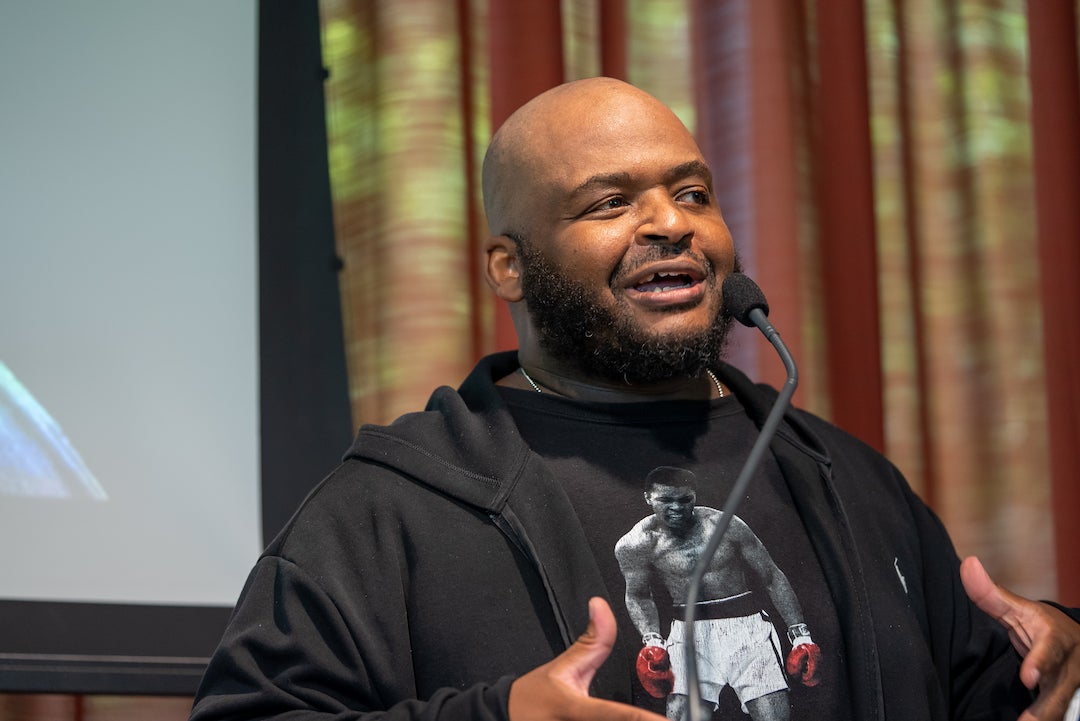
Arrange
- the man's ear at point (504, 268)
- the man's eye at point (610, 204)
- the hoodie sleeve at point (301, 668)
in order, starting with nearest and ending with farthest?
the hoodie sleeve at point (301, 668), the man's eye at point (610, 204), the man's ear at point (504, 268)

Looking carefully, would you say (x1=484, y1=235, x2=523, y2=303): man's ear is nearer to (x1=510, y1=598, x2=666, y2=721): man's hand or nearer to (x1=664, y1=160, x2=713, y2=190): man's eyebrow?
(x1=664, y1=160, x2=713, y2=190): man's eyebrow

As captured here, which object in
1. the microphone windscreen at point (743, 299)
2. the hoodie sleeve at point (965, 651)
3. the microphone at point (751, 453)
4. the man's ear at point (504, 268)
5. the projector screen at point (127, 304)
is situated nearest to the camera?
the microphone at point (751, 453)

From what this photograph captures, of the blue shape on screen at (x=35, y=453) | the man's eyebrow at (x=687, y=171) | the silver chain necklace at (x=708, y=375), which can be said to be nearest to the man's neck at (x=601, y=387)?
the silver chain necklace at (x=708, y=375)

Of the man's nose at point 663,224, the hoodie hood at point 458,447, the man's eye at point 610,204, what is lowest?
the hoodie hood at point 458,447

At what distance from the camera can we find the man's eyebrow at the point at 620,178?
4.69 ft

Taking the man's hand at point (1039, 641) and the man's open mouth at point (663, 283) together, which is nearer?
the man's hand at point (1039, 641)

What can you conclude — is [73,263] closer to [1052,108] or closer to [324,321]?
[324,321]

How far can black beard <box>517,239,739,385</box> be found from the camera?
4.56 ft

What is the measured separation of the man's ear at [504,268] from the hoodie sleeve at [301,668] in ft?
1.53

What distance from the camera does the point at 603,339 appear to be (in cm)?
141

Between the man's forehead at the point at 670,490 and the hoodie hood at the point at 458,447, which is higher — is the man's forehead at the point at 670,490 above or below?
below

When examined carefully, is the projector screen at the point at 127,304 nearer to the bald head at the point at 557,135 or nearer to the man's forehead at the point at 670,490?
the bald head at the point at 557,135

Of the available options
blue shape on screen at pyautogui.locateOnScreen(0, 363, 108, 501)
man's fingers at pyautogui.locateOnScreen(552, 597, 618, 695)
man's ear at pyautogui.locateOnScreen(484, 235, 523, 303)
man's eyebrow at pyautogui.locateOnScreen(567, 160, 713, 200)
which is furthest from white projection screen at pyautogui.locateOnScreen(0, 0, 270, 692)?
man's fingers at pyautogui.locateOnScreen(552, 597, 618, 695)

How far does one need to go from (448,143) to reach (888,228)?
70 cm
